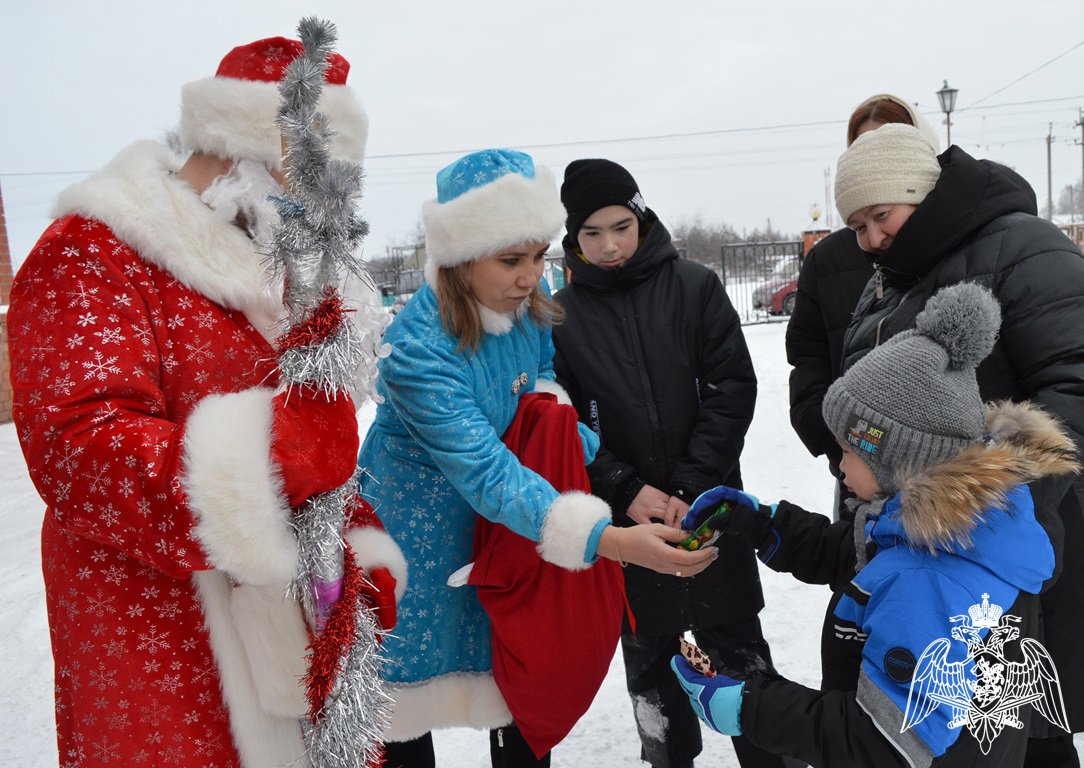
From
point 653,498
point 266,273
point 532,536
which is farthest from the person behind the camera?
point 653,498

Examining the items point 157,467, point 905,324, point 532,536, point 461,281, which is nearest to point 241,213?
point 157,467

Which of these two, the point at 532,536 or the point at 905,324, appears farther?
the point at 905,324

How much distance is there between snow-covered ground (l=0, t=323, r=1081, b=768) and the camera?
9.50 feet

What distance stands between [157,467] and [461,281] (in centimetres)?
96

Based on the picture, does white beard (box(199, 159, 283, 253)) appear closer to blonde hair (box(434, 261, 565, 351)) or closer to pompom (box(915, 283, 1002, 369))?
blonde hair (box(434, 261, 565, 351))

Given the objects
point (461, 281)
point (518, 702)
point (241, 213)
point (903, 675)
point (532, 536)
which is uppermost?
point (241, 213)

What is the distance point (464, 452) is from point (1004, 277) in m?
1.32

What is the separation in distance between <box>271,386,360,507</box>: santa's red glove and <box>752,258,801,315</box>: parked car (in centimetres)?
1580

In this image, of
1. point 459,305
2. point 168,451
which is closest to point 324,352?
point 168,451

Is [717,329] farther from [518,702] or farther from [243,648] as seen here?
[243,648]

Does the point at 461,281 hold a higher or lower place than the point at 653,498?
higher

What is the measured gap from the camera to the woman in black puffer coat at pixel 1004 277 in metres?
1.72

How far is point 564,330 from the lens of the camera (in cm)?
251

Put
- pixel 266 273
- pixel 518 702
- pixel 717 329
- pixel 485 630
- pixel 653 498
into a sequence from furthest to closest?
pixel 717 329
pixel 653 498
pixel 485 630
pixel 518 702
pixel 266 273
